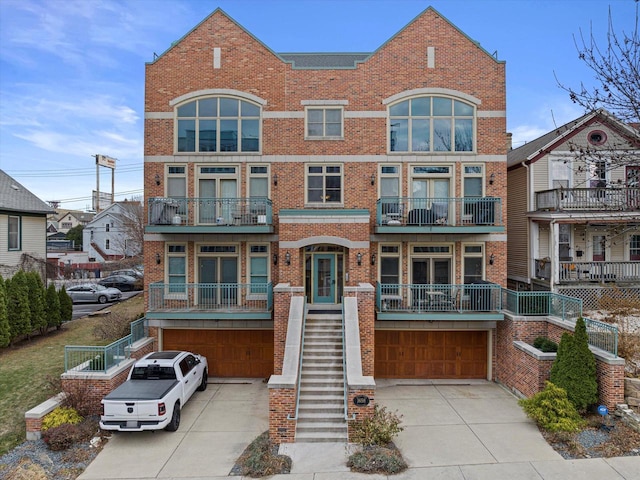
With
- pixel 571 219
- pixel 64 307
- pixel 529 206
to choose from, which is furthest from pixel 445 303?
pixel 64 307

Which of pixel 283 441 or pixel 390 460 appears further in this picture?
pixel 283 441

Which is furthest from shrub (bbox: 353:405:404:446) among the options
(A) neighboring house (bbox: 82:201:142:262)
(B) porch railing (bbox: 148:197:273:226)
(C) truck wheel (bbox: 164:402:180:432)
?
(A) neighboring house (bbox: 82:201:142:262)

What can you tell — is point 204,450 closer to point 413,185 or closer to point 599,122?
point 413,185

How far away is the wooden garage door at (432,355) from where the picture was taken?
1469cm

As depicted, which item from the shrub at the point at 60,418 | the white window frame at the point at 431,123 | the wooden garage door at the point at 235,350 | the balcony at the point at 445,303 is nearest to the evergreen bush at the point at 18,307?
the wooden garage door at the point at 235,350

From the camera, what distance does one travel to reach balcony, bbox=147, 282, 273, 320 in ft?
44.3

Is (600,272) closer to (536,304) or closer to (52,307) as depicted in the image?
(536,304)

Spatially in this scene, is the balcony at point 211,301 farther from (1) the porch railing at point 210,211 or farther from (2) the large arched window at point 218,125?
(2) the large arched window at point 218,125

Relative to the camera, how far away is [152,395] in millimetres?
9781

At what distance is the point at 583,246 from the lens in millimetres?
17516

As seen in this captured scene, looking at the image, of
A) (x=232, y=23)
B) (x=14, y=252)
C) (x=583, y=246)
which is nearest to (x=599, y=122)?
(x=583, y=246)

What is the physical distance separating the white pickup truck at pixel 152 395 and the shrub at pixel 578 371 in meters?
9.91

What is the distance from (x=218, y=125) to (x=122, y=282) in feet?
69.6

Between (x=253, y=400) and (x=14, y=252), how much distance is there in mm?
16124
